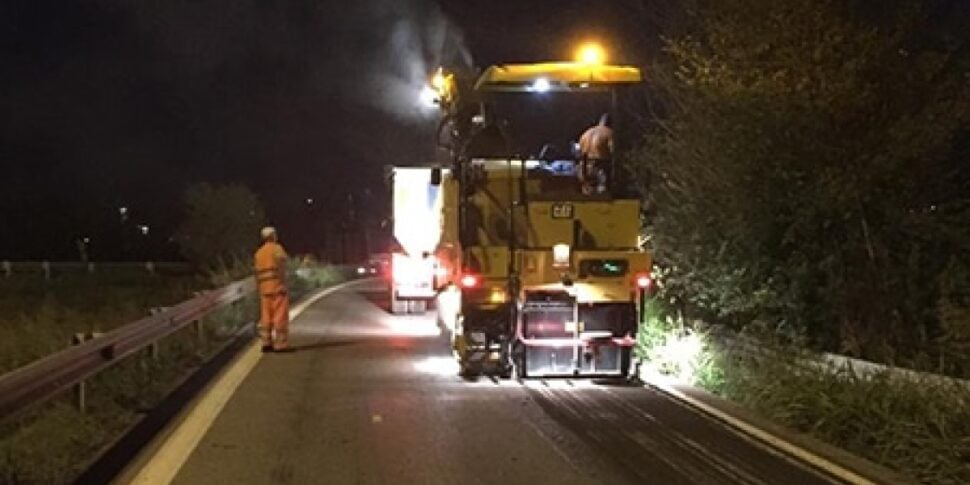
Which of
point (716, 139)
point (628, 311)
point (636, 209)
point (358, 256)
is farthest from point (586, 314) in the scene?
point (358, 256)

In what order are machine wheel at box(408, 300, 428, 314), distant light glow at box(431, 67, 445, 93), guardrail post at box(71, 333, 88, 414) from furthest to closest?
1. machine wheel at box(408, 300, 428, 314)
2. distant light glow at box(431, 67, 445, 93)
3. guardrail post at box(71, 333, 88, 414)

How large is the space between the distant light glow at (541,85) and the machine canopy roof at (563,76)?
1 centimetres

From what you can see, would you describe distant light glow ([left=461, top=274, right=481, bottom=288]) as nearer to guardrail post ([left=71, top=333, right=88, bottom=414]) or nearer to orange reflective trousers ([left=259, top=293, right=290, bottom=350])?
orange reflective trousers ([left=259, top=293, right=290, bottom=350])

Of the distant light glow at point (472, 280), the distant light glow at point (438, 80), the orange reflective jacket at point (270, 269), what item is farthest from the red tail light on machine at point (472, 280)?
the distant light glow at point (438, 80)

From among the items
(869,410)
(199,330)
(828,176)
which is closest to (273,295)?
A: (199,330)

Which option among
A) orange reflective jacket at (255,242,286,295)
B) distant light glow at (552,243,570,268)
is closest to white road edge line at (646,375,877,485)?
distant light glow at (552,243,570,268)

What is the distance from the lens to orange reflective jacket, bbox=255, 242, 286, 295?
→ 19.8 m

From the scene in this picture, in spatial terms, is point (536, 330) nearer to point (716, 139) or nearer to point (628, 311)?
point (628, 311)

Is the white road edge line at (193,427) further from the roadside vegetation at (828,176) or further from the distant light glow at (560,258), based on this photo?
the roadside vegetation at (828,176)

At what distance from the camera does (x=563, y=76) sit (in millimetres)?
17344

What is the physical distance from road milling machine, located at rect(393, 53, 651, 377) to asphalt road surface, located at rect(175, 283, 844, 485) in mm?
433

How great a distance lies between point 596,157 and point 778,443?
6494 millimetres

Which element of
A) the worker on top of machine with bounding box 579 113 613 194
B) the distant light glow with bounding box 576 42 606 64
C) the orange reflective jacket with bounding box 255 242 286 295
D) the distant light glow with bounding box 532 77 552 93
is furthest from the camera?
the orange reflective jacket with bounding box 255 242 286 295

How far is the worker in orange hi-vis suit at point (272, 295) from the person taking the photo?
19.6 metres
